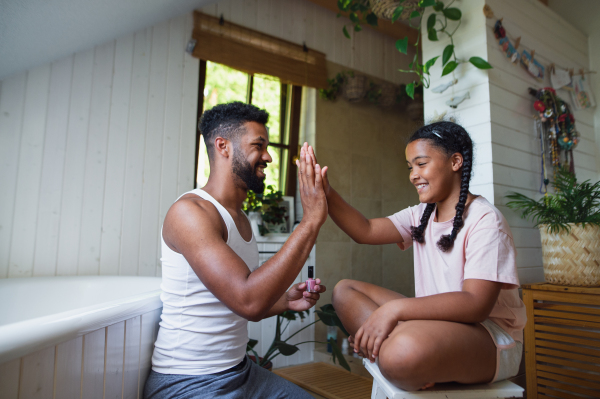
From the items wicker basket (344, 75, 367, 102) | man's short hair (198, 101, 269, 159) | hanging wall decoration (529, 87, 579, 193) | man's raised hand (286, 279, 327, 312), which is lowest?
man's raised hand (286, 279, 327, 312)

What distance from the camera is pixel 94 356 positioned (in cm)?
91

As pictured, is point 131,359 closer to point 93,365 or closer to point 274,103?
point 93,365

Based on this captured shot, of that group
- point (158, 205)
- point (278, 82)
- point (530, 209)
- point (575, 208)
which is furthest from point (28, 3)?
point (575, 208)

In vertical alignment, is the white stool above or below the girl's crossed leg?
below

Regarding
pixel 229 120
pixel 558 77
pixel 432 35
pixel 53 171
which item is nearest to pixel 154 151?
pixel 53 171

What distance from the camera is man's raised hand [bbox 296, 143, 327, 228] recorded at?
113 centimetres

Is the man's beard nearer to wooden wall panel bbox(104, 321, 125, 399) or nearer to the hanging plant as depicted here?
wooden wall panel bbox(104, 321, 125, 399)

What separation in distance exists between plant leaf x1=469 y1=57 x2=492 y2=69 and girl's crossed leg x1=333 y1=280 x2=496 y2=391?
4.74 feet

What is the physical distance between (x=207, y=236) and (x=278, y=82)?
273cm

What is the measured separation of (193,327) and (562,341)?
1.75 meters

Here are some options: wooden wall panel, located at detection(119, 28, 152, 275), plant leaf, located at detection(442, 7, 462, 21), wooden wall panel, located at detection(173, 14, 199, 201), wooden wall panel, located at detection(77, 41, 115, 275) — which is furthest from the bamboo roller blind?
plant leaf, located at detection(442, 7, 462, 21)

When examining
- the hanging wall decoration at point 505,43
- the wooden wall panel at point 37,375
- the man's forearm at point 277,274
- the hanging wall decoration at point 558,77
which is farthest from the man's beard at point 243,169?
the hanging wall decoration at point 558,77

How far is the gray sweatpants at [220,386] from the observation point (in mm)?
1062

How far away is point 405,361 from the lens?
0.95 m
